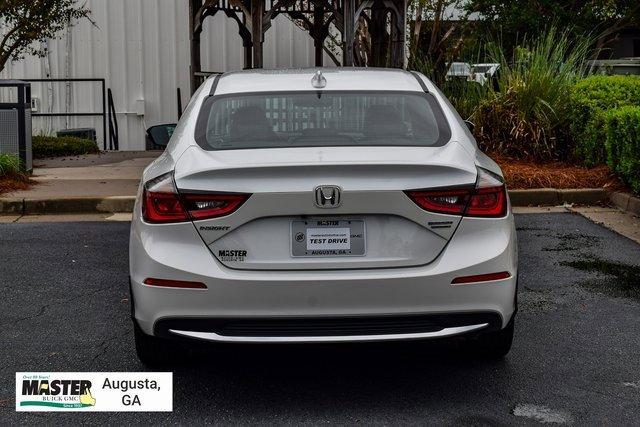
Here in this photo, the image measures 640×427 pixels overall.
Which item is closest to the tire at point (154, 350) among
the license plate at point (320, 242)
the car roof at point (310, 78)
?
the license plate at point (320, 242)

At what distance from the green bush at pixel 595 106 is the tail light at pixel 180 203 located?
7289 mm

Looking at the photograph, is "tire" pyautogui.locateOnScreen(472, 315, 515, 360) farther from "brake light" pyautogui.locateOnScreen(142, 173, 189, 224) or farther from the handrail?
the handrail

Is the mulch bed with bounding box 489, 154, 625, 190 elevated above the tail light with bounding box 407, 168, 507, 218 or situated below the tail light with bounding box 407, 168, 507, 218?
below

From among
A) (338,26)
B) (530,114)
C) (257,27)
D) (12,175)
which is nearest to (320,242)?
(12,175)

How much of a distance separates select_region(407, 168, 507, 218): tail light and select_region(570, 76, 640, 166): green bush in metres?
6.61

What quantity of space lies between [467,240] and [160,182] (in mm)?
1376

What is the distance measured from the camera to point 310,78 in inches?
206

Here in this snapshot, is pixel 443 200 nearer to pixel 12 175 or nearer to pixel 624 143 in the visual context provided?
pixel 624 143

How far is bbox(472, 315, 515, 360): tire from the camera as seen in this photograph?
478cm

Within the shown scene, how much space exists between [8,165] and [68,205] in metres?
1.50

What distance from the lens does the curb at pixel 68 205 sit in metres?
10.1

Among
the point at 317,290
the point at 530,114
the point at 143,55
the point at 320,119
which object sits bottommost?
the point at 317,290

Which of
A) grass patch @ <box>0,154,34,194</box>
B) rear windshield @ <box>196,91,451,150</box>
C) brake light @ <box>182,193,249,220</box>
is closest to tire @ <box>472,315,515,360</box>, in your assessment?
rear windshield @ <box>196,91,451,150</box>

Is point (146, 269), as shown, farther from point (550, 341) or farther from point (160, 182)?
point (550, 341)
